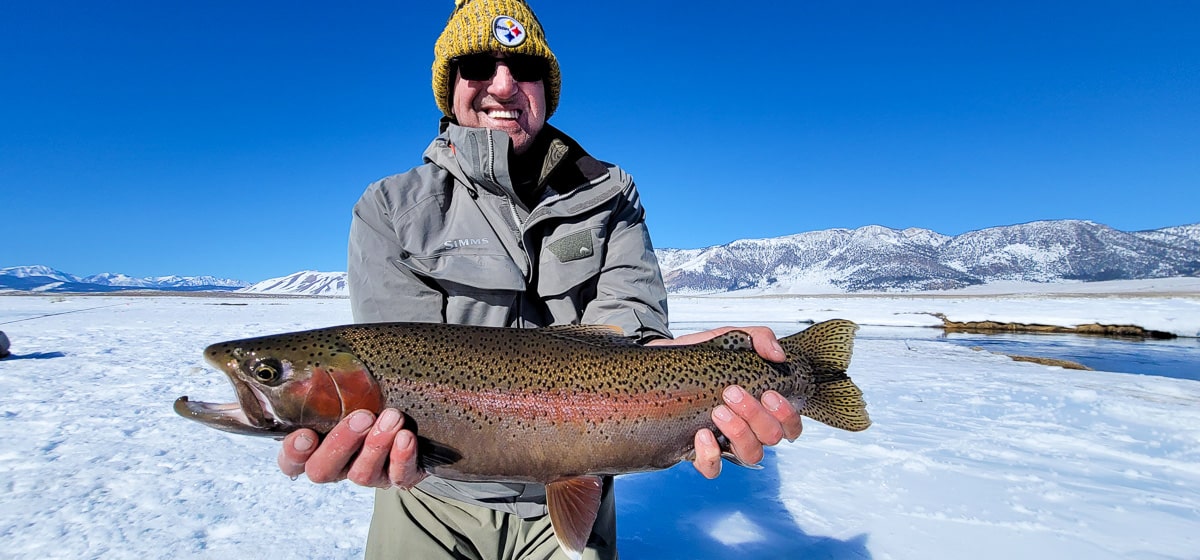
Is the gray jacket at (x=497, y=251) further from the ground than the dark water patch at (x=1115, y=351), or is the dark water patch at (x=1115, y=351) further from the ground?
A: the gray jacket at (x=497, y=251)

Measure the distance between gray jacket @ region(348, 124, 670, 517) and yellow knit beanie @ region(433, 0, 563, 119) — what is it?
0.45 m

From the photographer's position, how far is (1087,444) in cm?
533

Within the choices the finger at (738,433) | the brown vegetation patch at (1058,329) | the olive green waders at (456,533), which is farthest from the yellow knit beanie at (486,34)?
the brown vegetation patch at (1058,329)

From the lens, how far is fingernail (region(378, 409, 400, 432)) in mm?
2057

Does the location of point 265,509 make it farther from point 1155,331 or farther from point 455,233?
point 1155,331

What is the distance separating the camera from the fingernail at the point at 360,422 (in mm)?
2041

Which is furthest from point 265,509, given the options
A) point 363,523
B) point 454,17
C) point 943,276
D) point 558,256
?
point 943,276

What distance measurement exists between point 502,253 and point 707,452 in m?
1.34

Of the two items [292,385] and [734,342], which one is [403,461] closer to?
[292,385]

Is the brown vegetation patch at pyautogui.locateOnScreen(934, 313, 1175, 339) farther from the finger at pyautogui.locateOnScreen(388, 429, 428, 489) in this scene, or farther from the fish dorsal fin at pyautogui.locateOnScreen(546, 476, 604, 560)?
the finger at pyautogui.locateOnScreen(388, 429, 428, 489)

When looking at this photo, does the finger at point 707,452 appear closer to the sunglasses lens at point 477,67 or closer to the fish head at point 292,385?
the fish head at point 292,385

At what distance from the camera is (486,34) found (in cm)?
285

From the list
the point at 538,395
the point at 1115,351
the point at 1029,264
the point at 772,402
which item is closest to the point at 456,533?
the point at 538,395

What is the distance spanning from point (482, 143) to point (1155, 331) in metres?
29.0
